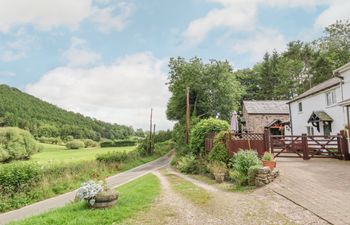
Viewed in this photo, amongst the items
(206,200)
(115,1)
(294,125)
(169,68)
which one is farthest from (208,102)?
(206,200)

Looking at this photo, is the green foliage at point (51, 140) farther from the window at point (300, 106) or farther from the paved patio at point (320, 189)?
the paved patio at point (320, 189)

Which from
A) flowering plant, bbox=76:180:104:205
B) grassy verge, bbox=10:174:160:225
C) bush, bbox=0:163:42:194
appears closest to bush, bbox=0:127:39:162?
bush, bbox=0:163:42:194

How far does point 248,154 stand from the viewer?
11.9 metres

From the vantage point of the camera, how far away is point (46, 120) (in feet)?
333

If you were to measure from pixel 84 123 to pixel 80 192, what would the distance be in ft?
367

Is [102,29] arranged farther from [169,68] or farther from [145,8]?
[169,68]

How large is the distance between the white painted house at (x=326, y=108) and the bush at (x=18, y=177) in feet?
65.5

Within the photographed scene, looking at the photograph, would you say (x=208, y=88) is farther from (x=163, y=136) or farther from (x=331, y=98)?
(x=163, y=136)

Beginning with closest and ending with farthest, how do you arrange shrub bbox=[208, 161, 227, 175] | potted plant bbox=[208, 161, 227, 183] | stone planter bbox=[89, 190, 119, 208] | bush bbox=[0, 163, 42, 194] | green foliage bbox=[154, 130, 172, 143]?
stone planter bbox=[89, 190, 119, 208]
potted plant bbox=[208, 161, 227, 183]
shrub bbox=[208, 161, 227, 175]
bush bbox=[0, 163, 42, 194]
green foliage bbox=[154, 130, 172, 143]

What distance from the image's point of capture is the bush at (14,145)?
1800 inches

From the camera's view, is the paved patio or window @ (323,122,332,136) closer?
the paved patio

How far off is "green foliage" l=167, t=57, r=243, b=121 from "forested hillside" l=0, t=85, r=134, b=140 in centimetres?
6552

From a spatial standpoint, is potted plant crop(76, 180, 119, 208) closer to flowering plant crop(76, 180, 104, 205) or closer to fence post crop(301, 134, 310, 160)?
flowering plant crop(76, 180, 104, 205)

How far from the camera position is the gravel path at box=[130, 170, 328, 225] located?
671cm
